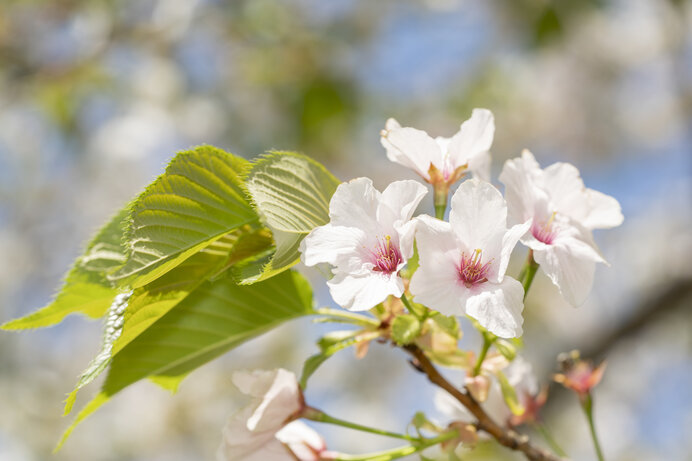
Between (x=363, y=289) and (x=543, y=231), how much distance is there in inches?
6.4

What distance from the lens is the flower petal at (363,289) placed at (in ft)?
1.24

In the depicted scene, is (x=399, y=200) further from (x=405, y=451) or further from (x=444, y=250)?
(x=405, y=451)

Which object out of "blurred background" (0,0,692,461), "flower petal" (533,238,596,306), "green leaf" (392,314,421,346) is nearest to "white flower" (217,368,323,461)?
"green leaf" (392,314,421,346)

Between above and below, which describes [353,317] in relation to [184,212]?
below

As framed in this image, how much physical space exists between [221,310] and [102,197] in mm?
3261

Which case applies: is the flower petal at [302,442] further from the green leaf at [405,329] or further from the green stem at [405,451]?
the green leaf at [405,329]

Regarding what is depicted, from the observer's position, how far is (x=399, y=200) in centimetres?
40

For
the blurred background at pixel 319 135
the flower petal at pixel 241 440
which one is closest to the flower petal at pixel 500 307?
the flower petal at pixel 241 440

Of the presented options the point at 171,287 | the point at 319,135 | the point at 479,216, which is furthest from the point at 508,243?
the point at 319,135

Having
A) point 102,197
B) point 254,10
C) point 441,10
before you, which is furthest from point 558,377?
point 102,197

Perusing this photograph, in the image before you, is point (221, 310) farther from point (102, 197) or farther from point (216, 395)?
point (102, 197)

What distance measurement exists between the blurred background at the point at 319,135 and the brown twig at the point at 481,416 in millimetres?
1255

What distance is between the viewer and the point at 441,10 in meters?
2.60

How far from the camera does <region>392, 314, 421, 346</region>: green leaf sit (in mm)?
419
